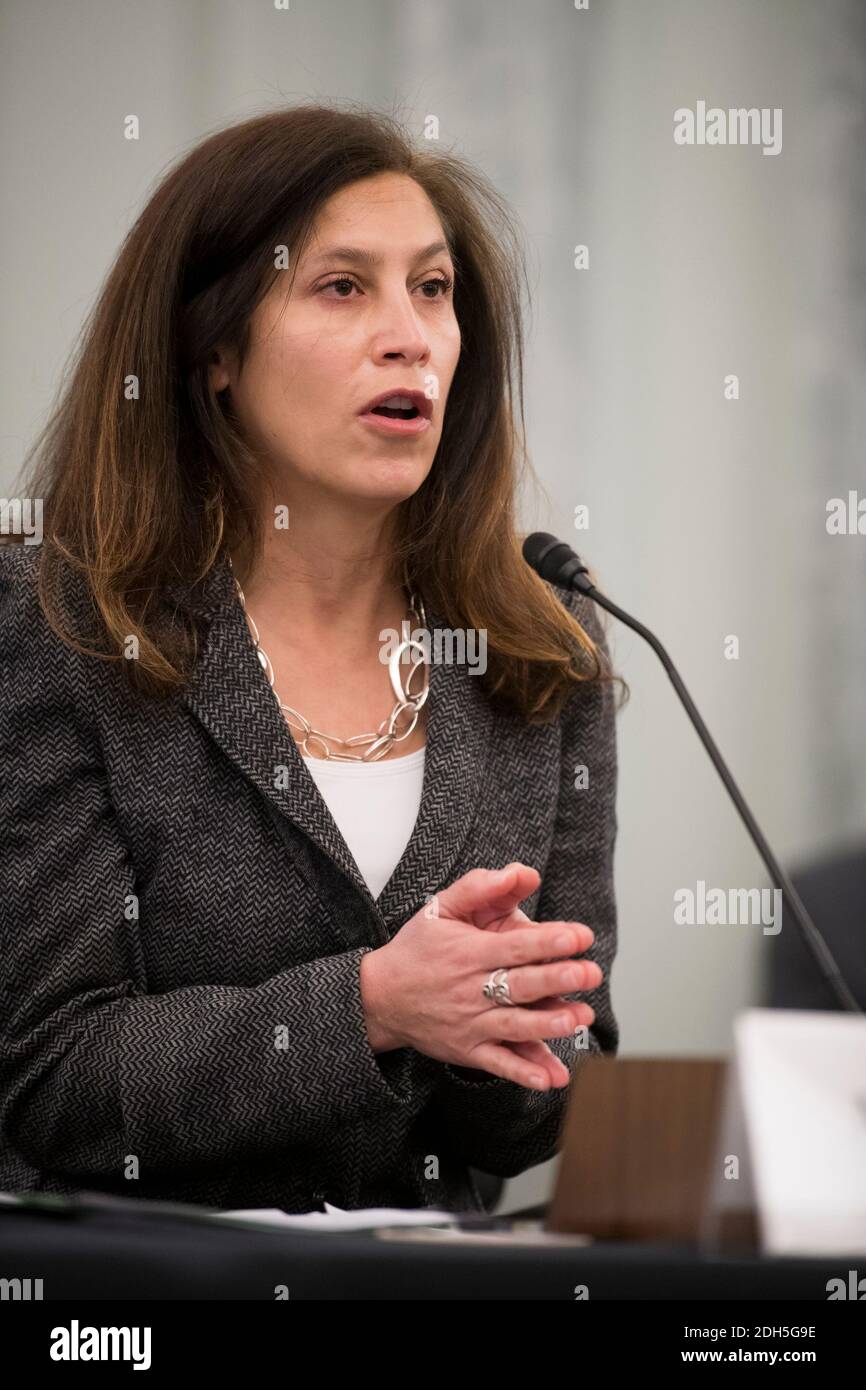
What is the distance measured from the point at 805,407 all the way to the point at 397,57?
0.86 meters

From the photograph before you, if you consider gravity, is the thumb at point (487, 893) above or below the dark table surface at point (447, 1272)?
above

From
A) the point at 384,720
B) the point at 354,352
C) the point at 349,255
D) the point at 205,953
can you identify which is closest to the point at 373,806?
the point at 384,720

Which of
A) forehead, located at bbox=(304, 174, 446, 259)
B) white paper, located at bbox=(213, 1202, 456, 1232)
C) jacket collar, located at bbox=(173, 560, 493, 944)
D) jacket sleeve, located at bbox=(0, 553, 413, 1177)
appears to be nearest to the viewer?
white paper, located at bbox=(213, 1202, 456, 1232)

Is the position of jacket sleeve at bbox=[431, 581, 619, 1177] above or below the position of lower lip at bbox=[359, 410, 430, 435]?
below

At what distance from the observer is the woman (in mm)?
1252

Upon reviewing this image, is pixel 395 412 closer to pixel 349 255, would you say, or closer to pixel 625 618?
pixel 349 255

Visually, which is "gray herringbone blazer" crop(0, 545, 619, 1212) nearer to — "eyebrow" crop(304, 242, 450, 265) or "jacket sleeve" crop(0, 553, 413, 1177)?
"jacket sleeve" crop(0, 553, 413, 1177)

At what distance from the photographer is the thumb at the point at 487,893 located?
3.66 feet

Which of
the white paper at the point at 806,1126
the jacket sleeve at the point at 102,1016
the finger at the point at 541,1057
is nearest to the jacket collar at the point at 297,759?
the jacket sleeve at the point at 102,1016

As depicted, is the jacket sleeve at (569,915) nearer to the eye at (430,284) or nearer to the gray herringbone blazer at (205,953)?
the gray herringbone blazer at (205,953)

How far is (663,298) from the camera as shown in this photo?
7.79ft

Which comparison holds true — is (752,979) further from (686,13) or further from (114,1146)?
(686,13)

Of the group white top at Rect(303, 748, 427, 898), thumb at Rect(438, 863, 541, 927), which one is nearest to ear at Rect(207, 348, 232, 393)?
white top at Rect(303, 748, 427, 898)
